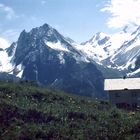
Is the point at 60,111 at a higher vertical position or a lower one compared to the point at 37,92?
lower

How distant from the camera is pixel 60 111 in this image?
4762 centimetres

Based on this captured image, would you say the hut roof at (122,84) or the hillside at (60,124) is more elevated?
the hut roof at (122,84)

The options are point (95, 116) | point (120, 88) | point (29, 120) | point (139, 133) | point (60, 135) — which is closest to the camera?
point (139, 133)

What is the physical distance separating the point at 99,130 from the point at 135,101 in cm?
5993

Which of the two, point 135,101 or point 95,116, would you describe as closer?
point 95,116

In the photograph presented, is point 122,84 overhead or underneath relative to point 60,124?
overhead

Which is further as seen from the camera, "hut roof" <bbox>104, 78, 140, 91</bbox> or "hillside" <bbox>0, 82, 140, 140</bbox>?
"hut roof" <bbox>104, 78, 140, 91</bbox>

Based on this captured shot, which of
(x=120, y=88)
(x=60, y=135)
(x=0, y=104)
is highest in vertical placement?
(x=120, y=88)

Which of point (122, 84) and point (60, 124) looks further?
point (122, 84)

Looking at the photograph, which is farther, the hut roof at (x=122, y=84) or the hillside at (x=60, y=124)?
the hut roof at (x=122, y=84)

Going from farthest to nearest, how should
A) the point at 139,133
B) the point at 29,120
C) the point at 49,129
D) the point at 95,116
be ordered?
the point at 95,116
the point at 29,120
the point at 49,129
the point at 139,133

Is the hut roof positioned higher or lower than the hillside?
higher

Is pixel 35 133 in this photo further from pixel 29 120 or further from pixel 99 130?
pixel 29 120

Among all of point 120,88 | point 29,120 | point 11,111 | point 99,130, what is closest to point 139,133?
point 99,130
